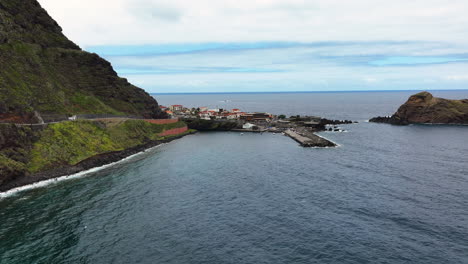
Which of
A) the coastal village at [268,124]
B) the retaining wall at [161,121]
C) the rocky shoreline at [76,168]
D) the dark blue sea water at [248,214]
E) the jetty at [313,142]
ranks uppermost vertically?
the retaining wall at [161,121]

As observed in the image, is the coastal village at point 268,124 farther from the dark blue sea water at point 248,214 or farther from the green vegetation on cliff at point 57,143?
the green vegetation on cliff at point 57,143

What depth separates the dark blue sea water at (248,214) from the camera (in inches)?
1422

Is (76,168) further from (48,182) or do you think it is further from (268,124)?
(268,124)

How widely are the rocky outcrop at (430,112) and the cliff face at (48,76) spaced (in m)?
151

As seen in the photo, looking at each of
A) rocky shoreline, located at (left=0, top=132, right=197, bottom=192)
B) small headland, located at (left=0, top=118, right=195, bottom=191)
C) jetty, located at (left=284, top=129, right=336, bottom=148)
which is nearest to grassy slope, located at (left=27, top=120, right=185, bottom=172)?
small headland, located at (left=0, top=118, right=195, bottom=191)

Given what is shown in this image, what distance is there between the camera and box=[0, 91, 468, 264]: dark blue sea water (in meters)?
36.1

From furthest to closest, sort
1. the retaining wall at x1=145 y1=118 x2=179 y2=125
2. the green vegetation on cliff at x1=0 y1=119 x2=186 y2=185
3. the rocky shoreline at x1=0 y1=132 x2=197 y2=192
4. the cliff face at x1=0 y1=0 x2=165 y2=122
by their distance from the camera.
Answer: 1. the retaining wall at x1=145 y1=118 x2=179 y2=125
2. the cliff face at x1=0 y1=0 x2=165 y2=122
3. the green vegetation on cliff at x1=0 y1=119 x2=186 y2=185
4. the rocky shoreline at x1=0 y1=132 x2=197 y2=192

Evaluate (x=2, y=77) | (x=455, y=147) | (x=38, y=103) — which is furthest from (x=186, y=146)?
(x=455, y=147)

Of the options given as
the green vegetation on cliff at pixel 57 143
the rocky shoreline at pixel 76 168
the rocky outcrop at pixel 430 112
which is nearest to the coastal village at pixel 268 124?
the rocky outcrop at pixel 430 112

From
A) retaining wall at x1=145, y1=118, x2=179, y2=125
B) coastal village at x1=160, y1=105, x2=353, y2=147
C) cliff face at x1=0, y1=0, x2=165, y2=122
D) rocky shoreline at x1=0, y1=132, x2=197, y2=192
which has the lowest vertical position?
rocky shoreline at x1=0, y1=132, x2=197, y2=192

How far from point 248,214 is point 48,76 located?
10349 cm

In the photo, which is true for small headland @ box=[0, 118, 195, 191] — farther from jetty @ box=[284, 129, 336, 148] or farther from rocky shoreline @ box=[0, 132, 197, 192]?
jetty @ box=[284, 129, 336, 148]

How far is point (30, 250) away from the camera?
120ft

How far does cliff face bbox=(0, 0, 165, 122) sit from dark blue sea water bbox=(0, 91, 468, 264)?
1482 inches
